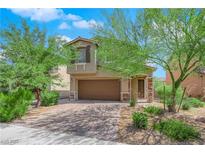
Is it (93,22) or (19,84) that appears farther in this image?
(19,84)

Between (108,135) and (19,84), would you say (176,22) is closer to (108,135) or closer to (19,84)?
(108,135)

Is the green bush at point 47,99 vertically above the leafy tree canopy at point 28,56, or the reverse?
the leafy tree canopy at point 28,56

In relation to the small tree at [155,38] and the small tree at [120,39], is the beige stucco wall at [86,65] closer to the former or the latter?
the small tree at [155,38]

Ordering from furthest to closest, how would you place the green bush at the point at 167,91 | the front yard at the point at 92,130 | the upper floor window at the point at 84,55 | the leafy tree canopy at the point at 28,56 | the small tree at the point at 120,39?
the upper floor window at the point at 84,55
the green bush at the point at 167,91
the leafy tree canopy at the point at 28,56
the small tree at the point at 120,39
the front yard at the point at 92,130

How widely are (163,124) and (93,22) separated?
176 inches

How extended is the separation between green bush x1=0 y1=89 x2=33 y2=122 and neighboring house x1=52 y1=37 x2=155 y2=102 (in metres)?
5.96

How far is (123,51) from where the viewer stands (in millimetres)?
8492

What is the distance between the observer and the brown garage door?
16938mm

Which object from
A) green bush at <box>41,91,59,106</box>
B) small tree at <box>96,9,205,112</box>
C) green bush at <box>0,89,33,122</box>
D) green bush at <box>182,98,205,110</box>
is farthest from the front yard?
green bush at <box>41,91,59,106</box>

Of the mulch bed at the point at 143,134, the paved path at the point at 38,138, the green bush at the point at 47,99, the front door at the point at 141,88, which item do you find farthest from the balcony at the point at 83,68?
the paved path at the point at 38,138

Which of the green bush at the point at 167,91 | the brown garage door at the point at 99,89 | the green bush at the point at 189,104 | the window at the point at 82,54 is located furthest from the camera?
the brown garage door at the point at 99,89

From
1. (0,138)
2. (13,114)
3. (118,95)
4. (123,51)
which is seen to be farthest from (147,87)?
(0,138)

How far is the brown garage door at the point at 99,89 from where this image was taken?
1694 centimetres

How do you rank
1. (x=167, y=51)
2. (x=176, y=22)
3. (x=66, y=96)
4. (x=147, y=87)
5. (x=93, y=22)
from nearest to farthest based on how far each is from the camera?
(x=176, y=22), (x=167, y=51), (x=93, y=22), (x=147, y=87), (x=66, y=96)
